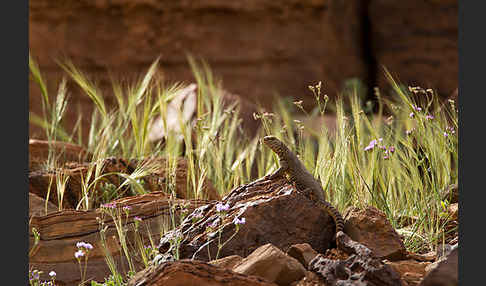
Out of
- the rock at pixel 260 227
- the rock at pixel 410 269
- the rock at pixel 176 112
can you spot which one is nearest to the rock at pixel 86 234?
the rock at pixel 260 227

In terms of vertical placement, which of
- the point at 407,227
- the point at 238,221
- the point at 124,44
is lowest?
the point at 407,227

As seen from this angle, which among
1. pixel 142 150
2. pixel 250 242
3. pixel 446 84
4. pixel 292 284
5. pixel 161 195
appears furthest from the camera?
pixel 446 84

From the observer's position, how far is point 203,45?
1089 centimetres

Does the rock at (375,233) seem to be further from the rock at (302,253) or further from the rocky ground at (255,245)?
the rock at (302,253)

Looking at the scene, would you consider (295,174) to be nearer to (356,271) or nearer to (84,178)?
(356,271)

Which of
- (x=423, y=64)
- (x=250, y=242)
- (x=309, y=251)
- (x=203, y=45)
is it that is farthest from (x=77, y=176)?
(x=423, y=64)

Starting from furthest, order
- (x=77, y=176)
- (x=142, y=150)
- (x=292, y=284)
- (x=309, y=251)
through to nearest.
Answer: (x=142, y=150) < (x=77, y=176) < (x=309, y=251) < (x=292, y=284)

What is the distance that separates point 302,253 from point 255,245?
30cm

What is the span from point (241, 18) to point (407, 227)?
7783 mm

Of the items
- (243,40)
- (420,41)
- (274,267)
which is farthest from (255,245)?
(420,41)

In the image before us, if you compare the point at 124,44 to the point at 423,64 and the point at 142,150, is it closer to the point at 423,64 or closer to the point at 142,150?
the point at 423,64

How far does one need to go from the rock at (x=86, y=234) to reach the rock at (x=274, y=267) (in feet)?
2.44

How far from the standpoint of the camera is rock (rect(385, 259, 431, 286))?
267cm

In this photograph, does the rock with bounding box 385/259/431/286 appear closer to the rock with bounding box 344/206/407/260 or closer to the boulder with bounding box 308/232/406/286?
the rock with bounding box 344/206/407/260
